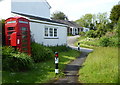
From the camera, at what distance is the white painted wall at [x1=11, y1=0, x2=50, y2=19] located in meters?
17.3

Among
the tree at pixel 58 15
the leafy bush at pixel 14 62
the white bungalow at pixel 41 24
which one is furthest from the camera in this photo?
the tree at pixel 58 15

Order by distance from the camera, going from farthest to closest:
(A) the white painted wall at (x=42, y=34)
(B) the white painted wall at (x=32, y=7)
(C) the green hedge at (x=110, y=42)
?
1. (C) the green hedge at (x=110, y=42)
2. (B) the white painted wall at (x=32, y=7)
3. (A) the white painted wall at (x=42, y=34)

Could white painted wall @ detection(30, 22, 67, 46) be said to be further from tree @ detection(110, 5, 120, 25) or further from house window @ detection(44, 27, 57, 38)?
tree @ detection(110, 5, 120, 25)

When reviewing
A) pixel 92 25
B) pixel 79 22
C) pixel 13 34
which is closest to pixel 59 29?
pixel 13 34

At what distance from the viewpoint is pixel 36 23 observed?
1473 cm

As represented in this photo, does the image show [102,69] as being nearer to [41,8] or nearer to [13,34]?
[13,34]

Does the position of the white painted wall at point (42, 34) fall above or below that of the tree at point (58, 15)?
below

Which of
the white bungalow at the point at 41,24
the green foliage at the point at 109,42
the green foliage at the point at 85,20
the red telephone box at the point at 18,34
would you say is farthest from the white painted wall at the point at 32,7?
the green foliage at the point at 85,20

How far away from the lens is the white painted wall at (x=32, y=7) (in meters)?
17.3

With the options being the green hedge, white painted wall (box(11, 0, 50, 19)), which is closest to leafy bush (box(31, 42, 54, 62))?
white painted wall (box(11, 0, 50, 19))

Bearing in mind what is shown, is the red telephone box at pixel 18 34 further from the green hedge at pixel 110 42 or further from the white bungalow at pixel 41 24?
the green hedge at pixel 110 42

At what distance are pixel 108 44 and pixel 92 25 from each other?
35229mm

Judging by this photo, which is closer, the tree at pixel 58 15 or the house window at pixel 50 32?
the house window at pixel 50 32

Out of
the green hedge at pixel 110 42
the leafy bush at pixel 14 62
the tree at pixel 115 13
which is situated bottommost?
the leafy bush at pixel 14 62
